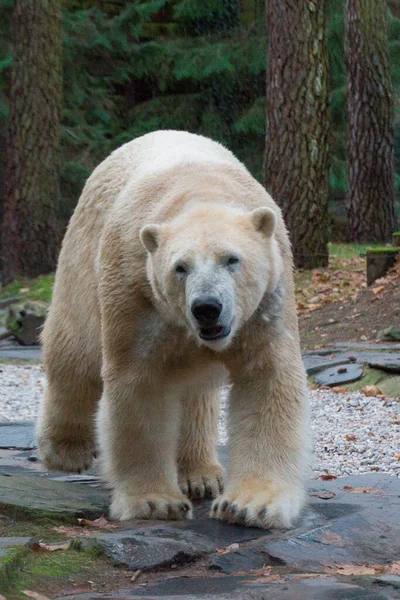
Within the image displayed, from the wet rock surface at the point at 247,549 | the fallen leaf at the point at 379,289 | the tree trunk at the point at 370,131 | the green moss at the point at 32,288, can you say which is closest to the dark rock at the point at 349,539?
the wet rock surface at the point at 247,549

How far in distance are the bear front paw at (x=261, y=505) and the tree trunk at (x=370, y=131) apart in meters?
10.2

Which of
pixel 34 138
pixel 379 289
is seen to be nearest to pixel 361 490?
A: pixel 379 289

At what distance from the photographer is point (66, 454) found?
15.1 ft

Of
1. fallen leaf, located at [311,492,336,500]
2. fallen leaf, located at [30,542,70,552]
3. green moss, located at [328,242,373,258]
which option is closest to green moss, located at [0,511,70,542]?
fallen leaf, located at [30,542,70,552]

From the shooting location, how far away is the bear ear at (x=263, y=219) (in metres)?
3.36

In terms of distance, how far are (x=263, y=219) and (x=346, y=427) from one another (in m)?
2.66

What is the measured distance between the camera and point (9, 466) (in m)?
4.50

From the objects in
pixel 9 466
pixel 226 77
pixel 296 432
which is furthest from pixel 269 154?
pixel 296 432

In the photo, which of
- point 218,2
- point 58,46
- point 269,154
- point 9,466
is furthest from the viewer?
point 218,2

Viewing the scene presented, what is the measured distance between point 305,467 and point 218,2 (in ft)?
44.2

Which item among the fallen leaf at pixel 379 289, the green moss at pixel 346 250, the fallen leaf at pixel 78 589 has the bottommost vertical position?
the green moss at pixel 346 250

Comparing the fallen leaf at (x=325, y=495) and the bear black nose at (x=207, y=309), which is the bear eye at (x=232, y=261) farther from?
the fallen leaf at (x=325, y=495)

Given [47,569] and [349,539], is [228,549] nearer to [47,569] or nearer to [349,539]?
[349,539]

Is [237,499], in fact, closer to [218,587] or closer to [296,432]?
[296,432]
